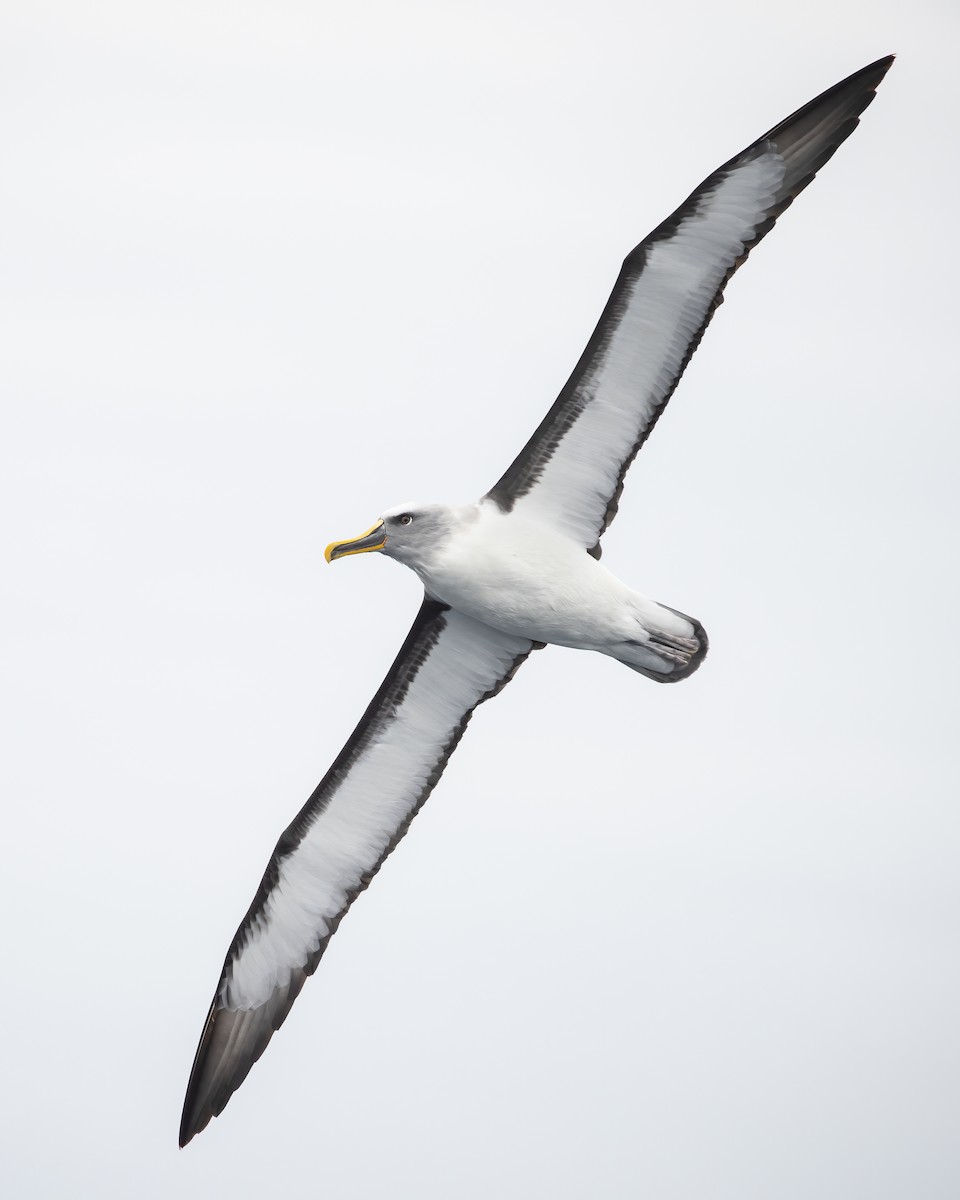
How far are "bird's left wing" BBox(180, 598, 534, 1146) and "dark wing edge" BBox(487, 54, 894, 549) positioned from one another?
3.30 meters

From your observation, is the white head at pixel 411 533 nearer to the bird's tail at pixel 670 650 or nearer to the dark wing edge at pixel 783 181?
the dark wing edge at pixel 783 181

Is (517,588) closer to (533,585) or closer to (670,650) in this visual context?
(533,585)

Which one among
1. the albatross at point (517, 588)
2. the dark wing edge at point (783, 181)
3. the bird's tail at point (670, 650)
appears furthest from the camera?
the bird's tail at point (670, 650)

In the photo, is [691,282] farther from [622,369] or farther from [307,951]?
[307,951]

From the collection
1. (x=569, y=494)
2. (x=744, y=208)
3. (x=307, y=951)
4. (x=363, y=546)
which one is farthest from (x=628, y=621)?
(x=307, y=951)

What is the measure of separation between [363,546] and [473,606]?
3.84 feet

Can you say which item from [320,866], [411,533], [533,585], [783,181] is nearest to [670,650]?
[533,585]

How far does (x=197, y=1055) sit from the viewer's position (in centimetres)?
2106

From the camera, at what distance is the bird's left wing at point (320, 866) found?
20625mm

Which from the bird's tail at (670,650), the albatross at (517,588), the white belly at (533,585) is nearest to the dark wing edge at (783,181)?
the albatross at (517,588)

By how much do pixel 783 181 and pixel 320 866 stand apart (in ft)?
27.8

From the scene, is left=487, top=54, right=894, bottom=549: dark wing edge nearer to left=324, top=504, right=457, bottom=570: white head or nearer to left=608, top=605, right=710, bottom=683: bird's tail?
left=324, top=504, right=457, bottom=570: white head

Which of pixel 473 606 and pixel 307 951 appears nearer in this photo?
pixel 473 606

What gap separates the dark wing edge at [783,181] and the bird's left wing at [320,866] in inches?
130
